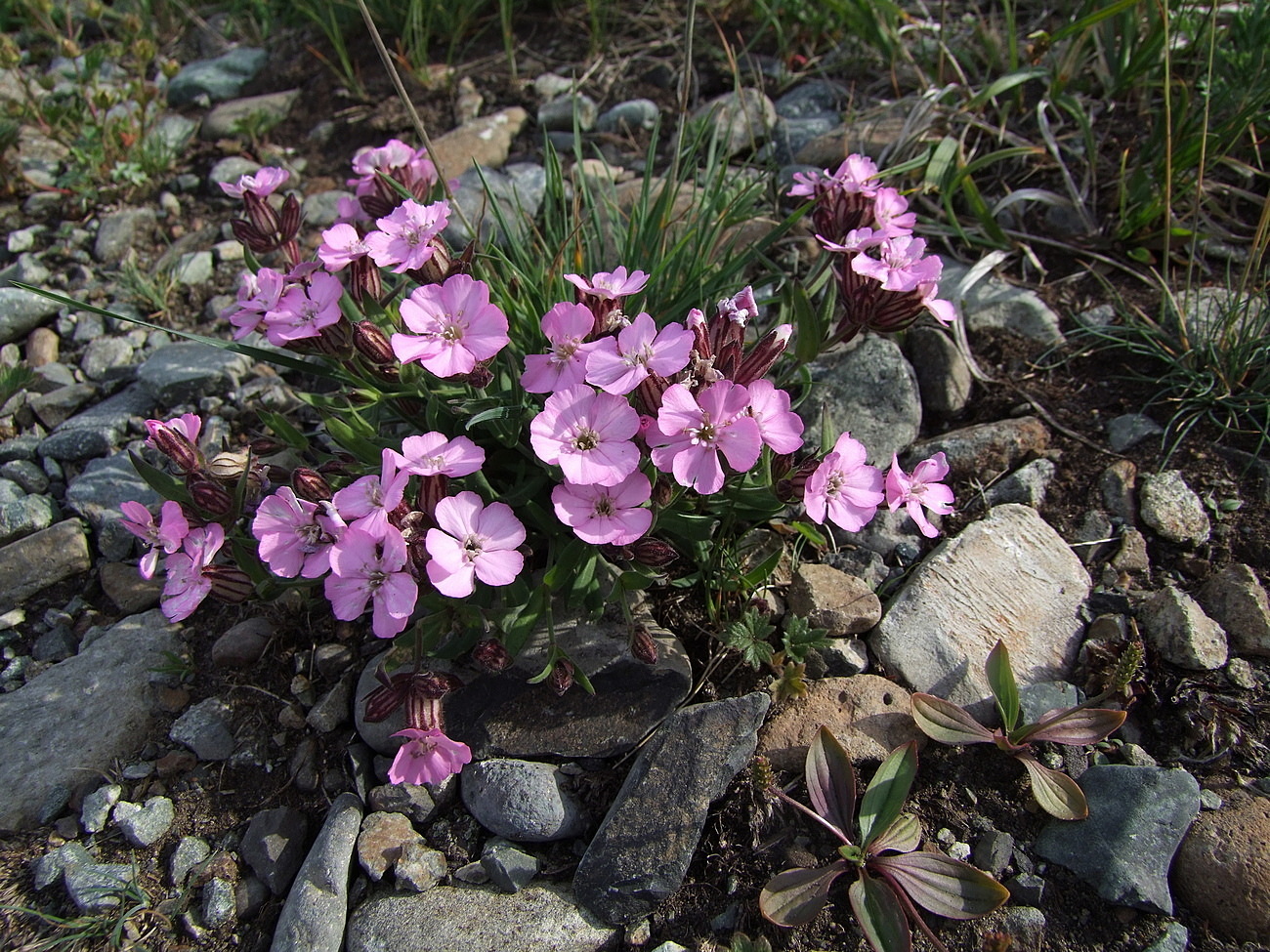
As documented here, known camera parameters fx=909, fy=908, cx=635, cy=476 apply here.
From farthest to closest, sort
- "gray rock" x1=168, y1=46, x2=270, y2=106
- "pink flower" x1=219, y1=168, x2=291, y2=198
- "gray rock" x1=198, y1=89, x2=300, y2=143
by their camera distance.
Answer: "gray rock" x1=168, y1=46, x2=270, y2=106 < "gray rock" x1=198, y1=89, x2=300, y2=143 < "pink flower" x1=219, y1=168, x2=291, y2=198

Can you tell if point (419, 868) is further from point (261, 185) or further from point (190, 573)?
point (261, 185)

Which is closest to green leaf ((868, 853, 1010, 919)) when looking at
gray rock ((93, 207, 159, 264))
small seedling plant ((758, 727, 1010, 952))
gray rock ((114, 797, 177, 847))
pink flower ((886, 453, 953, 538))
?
small seedling plant ((758, 727, 1010, 952))

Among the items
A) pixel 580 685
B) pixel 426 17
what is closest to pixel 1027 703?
pixel 580 685

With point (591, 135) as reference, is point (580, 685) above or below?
below

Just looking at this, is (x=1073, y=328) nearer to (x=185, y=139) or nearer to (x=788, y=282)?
(x=788, y=282)

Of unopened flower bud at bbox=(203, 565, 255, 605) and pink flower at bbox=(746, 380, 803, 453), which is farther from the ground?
pink flower at bbox=(746, 380, 803, 453)

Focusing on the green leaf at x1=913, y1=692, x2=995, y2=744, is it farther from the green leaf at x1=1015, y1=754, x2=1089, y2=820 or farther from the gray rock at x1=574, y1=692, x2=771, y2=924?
the gray rock at x1=574, y1=692, x2=771, y2=924

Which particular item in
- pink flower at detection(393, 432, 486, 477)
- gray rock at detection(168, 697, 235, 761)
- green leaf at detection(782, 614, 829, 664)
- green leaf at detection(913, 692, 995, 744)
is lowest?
gray rock at detection(168, 697, 235, 761)
